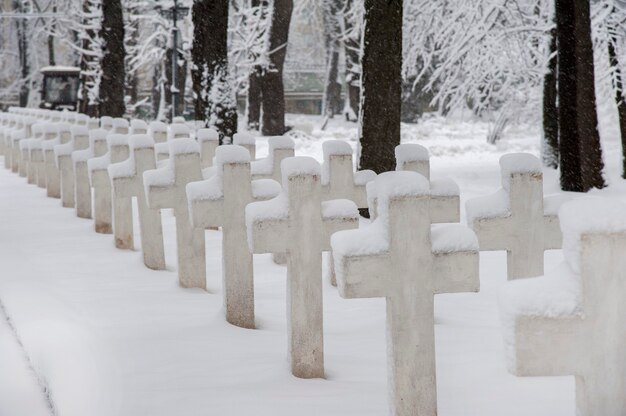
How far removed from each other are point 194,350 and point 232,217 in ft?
2.76

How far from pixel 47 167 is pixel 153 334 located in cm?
818

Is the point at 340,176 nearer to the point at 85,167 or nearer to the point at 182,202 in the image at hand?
the point at 182,202

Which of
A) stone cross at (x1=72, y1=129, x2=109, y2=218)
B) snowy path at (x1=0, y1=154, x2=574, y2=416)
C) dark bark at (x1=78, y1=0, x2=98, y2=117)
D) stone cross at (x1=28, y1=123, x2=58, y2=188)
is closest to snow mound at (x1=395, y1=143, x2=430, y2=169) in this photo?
snowy path at (x1=0, y1=154, x2=574, y2=416)

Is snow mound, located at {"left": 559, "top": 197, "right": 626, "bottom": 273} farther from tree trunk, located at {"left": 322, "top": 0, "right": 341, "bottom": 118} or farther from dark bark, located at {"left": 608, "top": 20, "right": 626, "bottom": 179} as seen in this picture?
tree trunk, located at {"left": 322, "top": 0, "right": 341, "bottom": 118}

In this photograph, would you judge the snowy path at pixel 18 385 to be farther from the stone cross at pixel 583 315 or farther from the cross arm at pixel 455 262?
the stone cross at pixel 583 315

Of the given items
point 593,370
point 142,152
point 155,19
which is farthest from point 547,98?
point 155,19

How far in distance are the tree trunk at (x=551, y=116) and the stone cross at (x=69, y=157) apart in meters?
9.01

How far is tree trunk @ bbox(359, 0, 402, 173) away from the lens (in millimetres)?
10641

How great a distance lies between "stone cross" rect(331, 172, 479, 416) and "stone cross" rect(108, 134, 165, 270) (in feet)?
14.1

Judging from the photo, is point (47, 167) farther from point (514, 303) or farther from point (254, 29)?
point (254, 29)

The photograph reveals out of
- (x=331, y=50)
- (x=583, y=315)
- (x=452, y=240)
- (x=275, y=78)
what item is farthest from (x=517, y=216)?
(x=331, y=50)

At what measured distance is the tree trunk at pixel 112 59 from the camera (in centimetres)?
2000

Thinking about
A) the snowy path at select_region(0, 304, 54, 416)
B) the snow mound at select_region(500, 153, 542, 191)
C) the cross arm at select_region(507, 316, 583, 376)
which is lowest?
the snowy path at select_region(0, 304, 54, 416)

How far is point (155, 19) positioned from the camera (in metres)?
38.5
